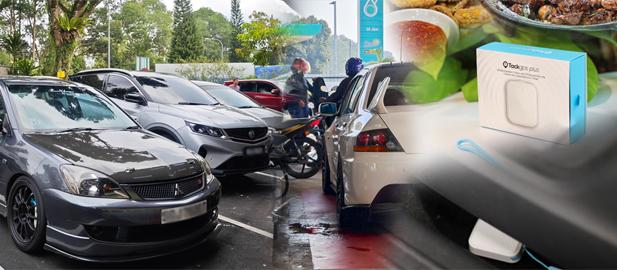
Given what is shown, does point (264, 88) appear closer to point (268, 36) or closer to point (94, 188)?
point (268, 36)

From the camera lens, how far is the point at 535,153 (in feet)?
5.87

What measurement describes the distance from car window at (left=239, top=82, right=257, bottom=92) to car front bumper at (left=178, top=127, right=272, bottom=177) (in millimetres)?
9194

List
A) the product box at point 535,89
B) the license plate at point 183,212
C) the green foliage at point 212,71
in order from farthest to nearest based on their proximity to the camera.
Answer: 1. the green foliage at point 212,71
2. the license plate at point 183,212
3. the product box at point 535,89

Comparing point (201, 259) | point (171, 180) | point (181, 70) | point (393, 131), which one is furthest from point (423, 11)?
point (181, 70)

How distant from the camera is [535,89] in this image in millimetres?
1681

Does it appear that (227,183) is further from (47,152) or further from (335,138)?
(47,152)

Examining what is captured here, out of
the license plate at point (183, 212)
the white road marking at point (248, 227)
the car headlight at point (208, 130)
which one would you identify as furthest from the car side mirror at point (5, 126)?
the car headlight at point (208, 130)

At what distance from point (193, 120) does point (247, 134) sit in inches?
25.4

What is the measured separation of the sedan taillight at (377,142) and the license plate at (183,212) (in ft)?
4.19

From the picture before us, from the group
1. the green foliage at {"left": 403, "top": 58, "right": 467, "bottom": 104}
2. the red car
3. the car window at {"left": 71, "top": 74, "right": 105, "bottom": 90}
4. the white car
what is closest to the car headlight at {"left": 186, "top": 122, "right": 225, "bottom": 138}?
the car window at {"left": 71, "top": 74, "right": 105, "bottom": 90}

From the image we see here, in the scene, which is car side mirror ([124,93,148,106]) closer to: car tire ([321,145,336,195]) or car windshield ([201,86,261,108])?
car windshield ([201,86,261,108])

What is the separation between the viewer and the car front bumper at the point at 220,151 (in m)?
5.94

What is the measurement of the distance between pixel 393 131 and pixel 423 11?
3.62ft

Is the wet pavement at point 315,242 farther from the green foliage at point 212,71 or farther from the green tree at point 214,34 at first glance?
the green foliage at point 212,71
